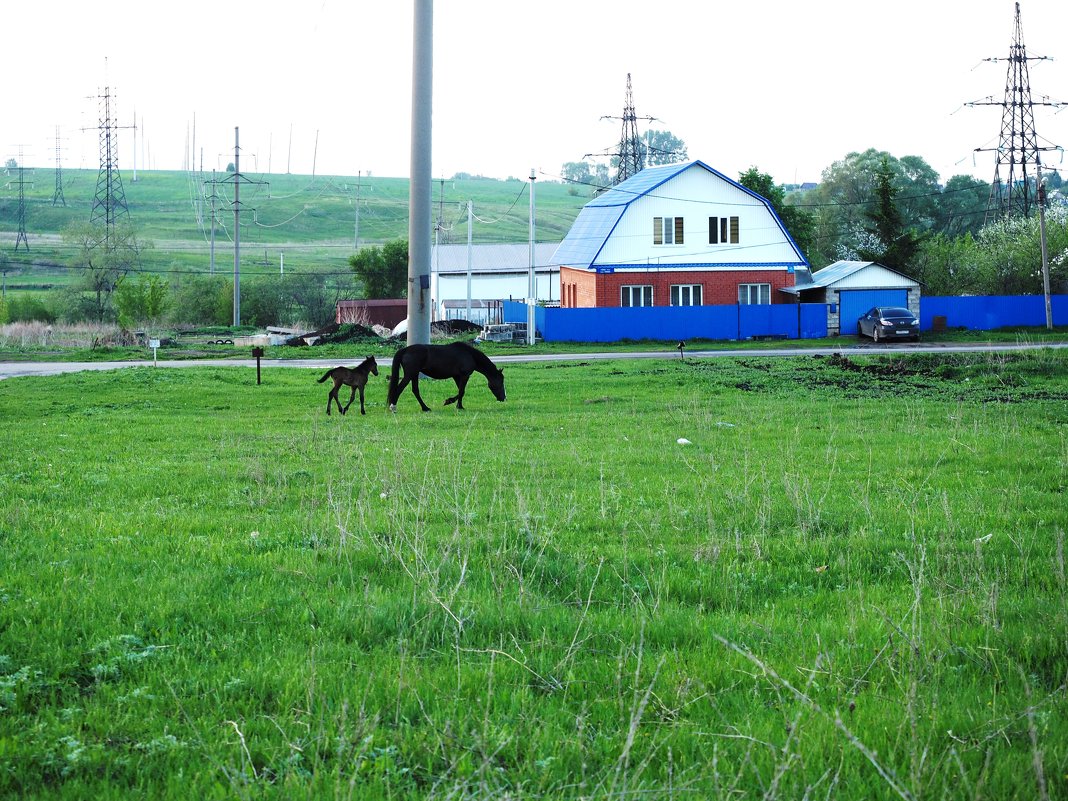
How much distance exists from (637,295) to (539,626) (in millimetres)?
54182

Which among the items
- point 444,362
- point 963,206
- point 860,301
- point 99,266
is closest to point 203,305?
point 99,266

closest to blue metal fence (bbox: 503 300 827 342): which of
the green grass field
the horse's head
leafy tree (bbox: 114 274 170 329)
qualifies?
leafy tree (bbox: 114 274 170 329)

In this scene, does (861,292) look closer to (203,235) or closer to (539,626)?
(539,626)

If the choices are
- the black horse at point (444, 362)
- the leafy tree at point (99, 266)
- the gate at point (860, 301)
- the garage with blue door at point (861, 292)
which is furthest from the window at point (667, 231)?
the leafy tree at point (99, 266)

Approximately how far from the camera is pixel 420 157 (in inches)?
1005

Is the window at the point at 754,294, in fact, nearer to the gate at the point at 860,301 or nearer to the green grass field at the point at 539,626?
the gate at the point at 860,301

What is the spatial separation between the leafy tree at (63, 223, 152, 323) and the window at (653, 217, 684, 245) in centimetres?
4397

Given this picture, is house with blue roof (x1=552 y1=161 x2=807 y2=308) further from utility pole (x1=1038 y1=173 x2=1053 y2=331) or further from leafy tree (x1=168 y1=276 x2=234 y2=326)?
leafy tree (x1=168 y1=276 x2=234 y2=326)

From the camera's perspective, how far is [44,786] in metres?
4.19

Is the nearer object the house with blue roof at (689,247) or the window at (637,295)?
the house with blue roof at (689,247)

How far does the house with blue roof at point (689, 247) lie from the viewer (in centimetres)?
5891

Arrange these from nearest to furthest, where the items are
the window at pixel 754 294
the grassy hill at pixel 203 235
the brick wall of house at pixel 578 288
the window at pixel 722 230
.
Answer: the brick wall of house at pixel 578 288, the window at pixel 722 230, the window at pixel 754 294, the grassy hill at pixel 203 235

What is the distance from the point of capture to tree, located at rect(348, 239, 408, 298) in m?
89.9

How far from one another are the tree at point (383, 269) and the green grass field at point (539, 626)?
254ft
